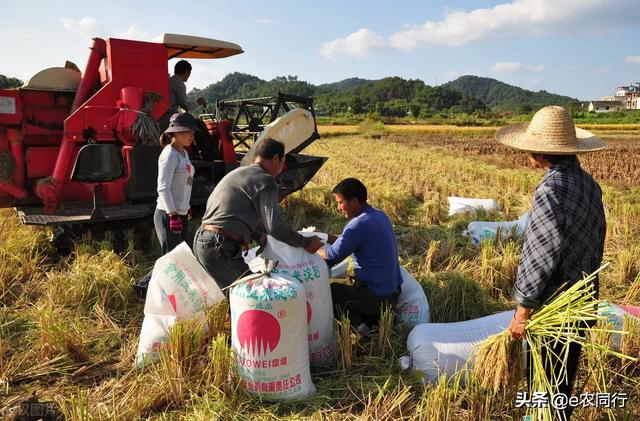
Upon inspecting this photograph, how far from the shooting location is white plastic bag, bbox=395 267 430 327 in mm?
3400

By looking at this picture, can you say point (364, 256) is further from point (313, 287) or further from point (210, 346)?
point (210, 346)

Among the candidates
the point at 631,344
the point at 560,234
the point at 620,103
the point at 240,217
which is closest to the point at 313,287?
the point at 240,217

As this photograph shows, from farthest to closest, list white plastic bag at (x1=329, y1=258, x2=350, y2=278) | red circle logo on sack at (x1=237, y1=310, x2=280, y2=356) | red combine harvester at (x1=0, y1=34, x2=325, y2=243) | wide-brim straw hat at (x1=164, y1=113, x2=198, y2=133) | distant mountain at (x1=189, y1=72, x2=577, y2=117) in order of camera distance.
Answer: distant mountain at (x1=189, y1=72, x2=577, y2=117) < red combine harvester at (x1=0, y1=34, x2=325, y2=243) < white plastic bag at (x1=329, y1=258, x2=350, y2=278) < wide-brim straw hat at (x1=164, y1=113, x2=198, y2=133) < red circle logo on sack at (x1=237, y1=310, x2=280, y2=356)

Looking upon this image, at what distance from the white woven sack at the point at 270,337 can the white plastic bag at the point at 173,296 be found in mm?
490

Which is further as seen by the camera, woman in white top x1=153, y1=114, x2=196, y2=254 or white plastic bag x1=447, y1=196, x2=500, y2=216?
white plastic bag x1=447, y1=196, x2=500, y2=216

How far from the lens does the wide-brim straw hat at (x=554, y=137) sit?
2199 millimetres

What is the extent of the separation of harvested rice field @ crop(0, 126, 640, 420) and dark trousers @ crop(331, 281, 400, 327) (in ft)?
0.51

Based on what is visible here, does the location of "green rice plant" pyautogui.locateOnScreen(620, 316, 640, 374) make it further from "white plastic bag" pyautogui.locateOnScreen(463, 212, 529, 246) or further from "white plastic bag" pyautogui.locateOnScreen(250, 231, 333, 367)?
"white plastic bag" pyautogui.locateOnScreen(463, 212, 529, 246)

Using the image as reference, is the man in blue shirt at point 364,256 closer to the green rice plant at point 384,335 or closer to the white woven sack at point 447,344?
the green rice plant at point 384,335

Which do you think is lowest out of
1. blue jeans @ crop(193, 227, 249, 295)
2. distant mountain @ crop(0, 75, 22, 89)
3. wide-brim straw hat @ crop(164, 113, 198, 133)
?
blue jeans @ crop(193, 227, 249, 295)

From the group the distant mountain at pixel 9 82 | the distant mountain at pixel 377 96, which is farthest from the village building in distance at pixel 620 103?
the distant mountain at pixel 9 82

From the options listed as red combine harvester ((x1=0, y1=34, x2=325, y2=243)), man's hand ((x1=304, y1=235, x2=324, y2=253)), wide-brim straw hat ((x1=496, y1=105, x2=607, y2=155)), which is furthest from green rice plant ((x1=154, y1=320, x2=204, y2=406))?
red combine harvester ((x1=0, y1=34, x2=325, y2=243))

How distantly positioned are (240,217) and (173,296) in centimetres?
65

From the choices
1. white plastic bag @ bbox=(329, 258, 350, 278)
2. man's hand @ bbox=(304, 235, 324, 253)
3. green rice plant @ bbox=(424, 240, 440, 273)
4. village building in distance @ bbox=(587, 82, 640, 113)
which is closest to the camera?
man's hand @ bbox=(304, 235, 324, 253)
